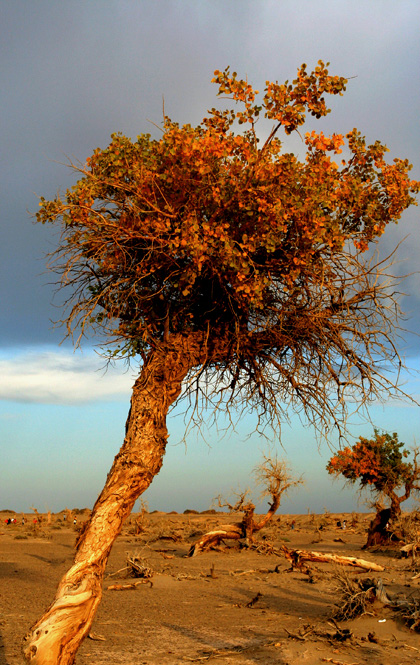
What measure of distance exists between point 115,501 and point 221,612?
5.52m

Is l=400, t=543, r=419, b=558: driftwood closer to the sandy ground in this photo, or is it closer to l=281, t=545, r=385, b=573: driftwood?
the sandy ground

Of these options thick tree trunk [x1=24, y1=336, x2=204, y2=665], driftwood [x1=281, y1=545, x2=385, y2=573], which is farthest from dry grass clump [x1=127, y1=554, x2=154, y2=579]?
thick tree trunk [x1=24, y1=336, x2=204, y2=665]

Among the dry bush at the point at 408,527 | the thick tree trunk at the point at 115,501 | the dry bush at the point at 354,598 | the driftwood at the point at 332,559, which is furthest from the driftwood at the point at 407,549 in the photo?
the thick tree trunk at the point at 115,501

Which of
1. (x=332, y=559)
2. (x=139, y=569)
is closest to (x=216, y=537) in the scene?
(x=139, y=569)

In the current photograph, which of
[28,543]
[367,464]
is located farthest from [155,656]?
[367,464]

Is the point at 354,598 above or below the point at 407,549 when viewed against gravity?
below

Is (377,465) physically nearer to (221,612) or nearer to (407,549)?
(407,549)

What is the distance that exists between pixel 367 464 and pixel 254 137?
790 inches

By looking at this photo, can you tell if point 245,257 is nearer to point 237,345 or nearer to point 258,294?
point 258,294

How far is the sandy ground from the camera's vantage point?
8.03m

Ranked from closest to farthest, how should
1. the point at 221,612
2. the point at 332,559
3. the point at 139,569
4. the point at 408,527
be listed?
1. the point at 221,612
2. the point at 332,559
3. the point at 139,569
4. the point at 408,527

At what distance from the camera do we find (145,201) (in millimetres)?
7422

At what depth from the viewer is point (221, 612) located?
36.0 feet

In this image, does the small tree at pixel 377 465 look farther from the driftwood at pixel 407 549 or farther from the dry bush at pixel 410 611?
the dry bush at pixel 410 611
